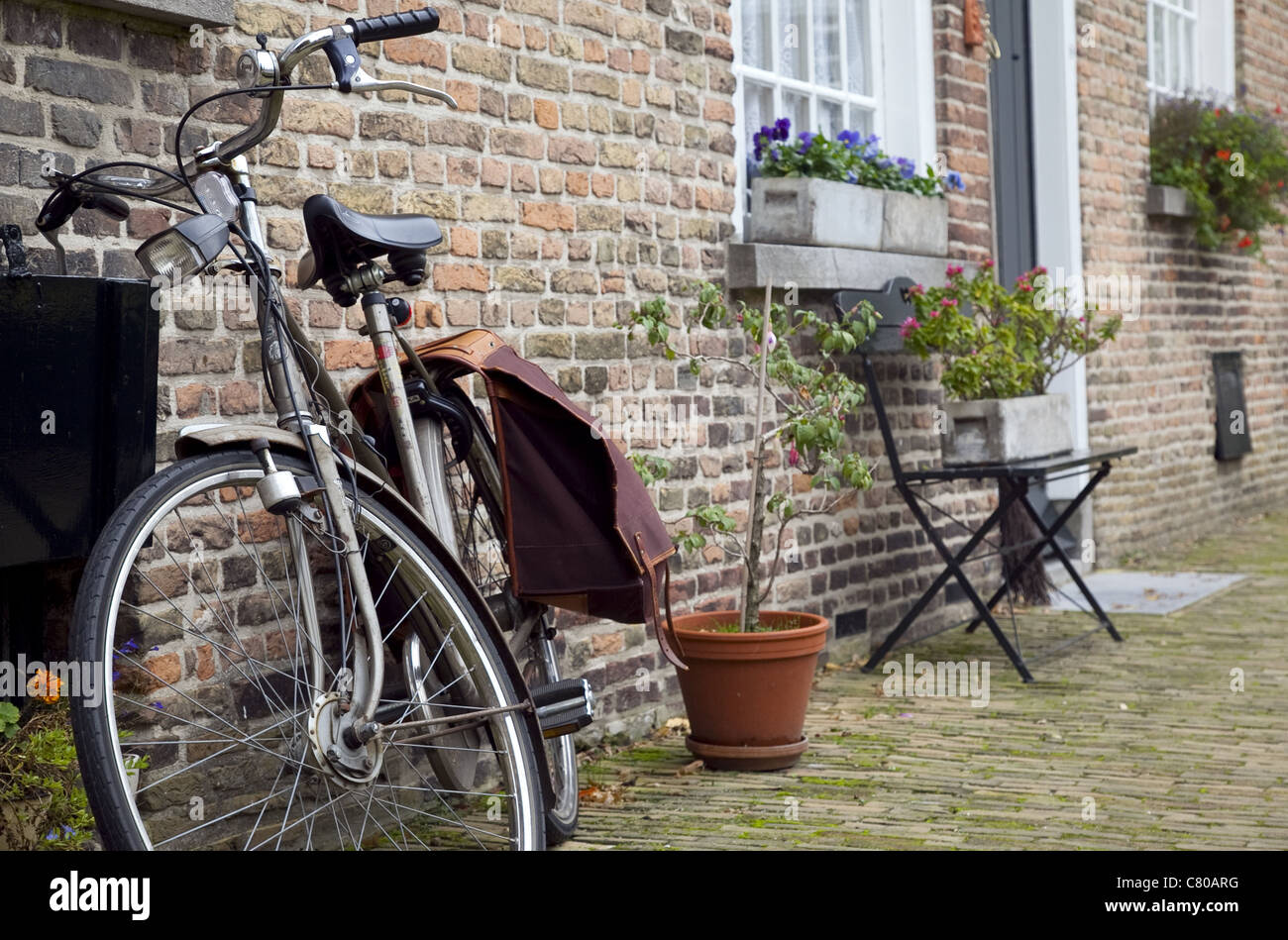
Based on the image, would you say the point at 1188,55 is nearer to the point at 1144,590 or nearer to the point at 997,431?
the point at 1144,590

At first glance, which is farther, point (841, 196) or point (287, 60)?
point (841, 196)

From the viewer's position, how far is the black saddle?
8.93 ft

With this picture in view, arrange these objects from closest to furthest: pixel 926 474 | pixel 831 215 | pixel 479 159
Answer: pixel 479 159 → pixel 831 215 → pixel 926 474

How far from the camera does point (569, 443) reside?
3.04 metres

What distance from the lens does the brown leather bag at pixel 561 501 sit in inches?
118

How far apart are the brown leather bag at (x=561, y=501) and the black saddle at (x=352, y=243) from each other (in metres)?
0.24

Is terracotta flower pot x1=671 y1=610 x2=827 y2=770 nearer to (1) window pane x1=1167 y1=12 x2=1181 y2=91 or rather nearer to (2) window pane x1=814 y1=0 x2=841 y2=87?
(2) window pane x1=814 y1=0 x2=841 y2=87

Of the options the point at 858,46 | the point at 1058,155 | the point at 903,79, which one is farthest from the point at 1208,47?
the point at 858,46

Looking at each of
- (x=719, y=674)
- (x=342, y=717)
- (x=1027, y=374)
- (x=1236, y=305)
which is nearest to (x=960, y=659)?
(x=1027, y=374)

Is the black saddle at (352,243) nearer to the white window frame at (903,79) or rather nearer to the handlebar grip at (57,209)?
the handlebar grip at (57,209)

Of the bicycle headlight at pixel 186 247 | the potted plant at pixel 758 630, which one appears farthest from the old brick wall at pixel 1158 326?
the bicycle headlight at pixel 186 247

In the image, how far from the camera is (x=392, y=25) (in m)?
2.60

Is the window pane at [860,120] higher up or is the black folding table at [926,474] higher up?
the window pane at [860,120]

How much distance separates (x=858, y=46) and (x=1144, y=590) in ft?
8.95
